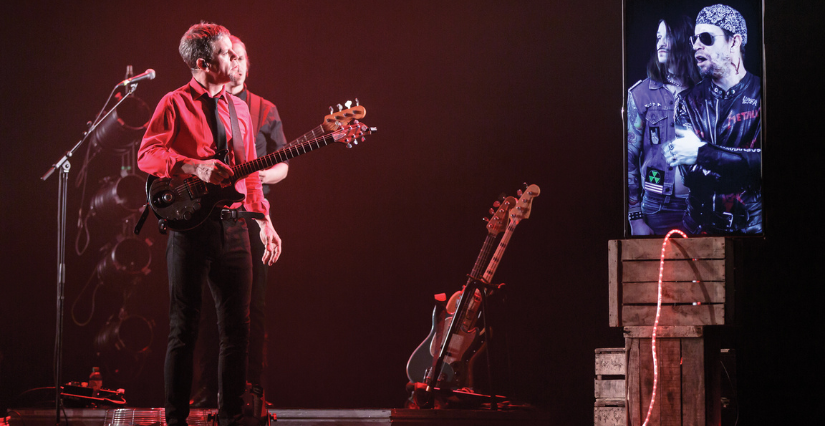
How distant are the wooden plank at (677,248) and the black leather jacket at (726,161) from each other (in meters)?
0.73

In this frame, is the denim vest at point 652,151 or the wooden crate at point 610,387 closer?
the wooden crate at point 610,387

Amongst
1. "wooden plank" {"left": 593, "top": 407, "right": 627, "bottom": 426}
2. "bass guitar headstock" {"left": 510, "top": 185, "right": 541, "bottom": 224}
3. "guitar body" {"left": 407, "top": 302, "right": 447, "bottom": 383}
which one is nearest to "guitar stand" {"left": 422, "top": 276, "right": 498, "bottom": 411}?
"guitar body" {"left": 407, "top": 302, "right": 447, "bottom": 383}

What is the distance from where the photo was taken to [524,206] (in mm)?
4035

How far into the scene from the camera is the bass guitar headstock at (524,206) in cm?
402

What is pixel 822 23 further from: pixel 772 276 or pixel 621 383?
pixel 621 383

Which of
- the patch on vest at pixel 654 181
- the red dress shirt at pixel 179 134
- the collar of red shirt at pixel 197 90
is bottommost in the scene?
the patch on vest at pixel 654 181

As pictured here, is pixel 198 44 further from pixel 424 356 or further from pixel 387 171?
pixel 424 356

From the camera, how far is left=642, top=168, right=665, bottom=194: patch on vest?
393cm

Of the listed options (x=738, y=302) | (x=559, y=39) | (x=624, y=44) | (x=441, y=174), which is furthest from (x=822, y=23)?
(x=441, y=174)

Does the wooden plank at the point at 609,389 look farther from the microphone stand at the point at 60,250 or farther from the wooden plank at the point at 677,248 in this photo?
the microphone stand at the point at 60,250

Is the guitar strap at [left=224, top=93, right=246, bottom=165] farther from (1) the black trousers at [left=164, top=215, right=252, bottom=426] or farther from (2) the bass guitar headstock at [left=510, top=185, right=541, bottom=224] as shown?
(2) the bass guitar headstock at [left=510, top=185, right=541, bottom=224]

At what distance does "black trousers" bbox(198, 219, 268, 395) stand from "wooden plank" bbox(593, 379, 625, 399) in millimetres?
1899

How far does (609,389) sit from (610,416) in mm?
137

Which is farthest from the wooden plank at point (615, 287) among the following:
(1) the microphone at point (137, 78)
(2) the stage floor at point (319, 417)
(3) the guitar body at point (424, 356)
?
(1) the microphone at point (137, 78)
